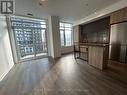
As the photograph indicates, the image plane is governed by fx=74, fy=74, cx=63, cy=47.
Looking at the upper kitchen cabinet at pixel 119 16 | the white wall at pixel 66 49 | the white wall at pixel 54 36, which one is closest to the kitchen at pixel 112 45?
the upper kitchen cabinet at pixel 119 16

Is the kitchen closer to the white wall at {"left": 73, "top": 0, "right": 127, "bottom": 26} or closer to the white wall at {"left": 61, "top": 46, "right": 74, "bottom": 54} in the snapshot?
the white wall at {"left": 73, "top": 0, "right": 127, "bottom": 26}

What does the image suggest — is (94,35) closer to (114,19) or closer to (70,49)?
(114,19)

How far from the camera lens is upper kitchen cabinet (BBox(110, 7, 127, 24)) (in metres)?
3.35

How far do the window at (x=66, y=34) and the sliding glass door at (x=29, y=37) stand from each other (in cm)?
175

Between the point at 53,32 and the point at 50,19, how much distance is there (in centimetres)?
89

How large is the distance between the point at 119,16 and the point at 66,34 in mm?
4354

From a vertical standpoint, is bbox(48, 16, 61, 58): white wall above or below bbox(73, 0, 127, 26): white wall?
below

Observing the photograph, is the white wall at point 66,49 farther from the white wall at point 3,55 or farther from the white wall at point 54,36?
the white wall at point 3,55

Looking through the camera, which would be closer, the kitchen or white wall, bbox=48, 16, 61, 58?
the kitchen

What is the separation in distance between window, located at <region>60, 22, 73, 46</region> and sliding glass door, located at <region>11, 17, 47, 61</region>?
175cm

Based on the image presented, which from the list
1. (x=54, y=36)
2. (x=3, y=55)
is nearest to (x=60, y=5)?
(x=54, y=36)

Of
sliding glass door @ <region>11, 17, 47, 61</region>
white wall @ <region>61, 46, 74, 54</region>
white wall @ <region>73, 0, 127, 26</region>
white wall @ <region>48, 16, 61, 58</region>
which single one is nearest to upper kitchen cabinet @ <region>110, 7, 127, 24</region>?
white wall @ <region>73, 0, 127, 26</region>

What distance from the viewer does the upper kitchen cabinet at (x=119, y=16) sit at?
335 cm

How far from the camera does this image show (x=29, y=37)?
518cm
